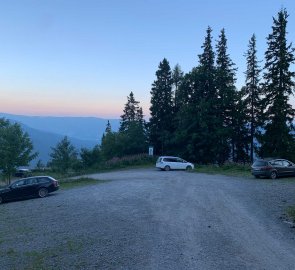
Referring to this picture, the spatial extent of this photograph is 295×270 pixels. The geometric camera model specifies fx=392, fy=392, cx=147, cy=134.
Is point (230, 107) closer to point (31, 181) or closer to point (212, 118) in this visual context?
point (212, 118)

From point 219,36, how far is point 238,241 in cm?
5452

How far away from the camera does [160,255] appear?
1031 cm

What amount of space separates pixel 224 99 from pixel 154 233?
47676mm

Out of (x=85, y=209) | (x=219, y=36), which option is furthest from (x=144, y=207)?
(x=219, y=36)

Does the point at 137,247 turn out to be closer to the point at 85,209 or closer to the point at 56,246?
the point at 56,246

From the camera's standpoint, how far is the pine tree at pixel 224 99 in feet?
188

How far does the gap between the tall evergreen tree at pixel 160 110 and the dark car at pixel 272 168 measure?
34148 mm

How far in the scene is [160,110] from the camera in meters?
67.8

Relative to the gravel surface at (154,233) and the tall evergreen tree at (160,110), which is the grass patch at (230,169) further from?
the tall evergreen tree at (160,110)

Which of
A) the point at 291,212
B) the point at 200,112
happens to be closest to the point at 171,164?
the point at 200,112

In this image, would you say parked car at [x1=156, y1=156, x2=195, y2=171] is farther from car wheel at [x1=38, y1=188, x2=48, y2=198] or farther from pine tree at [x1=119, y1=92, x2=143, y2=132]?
pine tree at [x1=119, y1=92, x2=143, y2=132]

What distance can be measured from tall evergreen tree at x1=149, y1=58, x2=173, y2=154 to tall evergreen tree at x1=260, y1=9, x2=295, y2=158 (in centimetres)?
2069

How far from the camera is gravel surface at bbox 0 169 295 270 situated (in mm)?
10055

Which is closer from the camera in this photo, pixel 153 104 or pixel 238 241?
pixel 238 241
